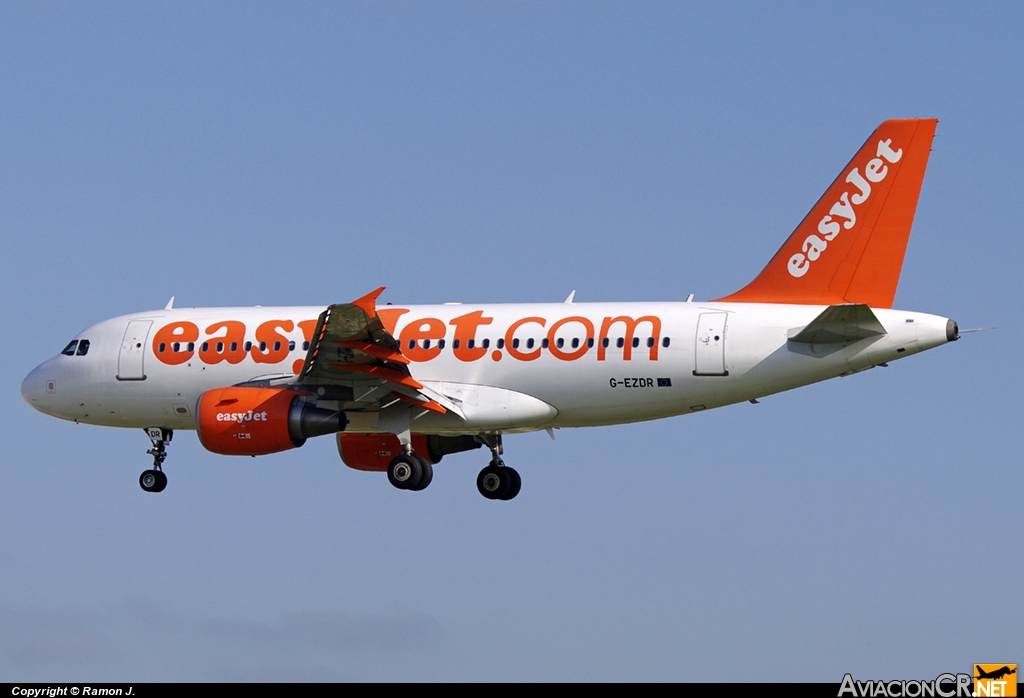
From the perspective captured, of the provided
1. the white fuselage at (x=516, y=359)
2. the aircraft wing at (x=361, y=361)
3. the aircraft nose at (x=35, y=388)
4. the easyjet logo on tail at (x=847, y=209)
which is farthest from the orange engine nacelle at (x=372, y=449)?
the easyjet logo on tail at (x=847, y=209)

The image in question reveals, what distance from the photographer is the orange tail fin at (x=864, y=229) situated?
36.2 m

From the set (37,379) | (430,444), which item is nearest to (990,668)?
(430,444)

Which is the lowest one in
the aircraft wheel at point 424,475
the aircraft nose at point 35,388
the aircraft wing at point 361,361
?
the aircraft wheel at point 424,475

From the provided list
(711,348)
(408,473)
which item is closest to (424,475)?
(408,473)

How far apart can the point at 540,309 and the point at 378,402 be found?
14.0ft

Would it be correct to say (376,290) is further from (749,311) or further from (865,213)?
(865,213)

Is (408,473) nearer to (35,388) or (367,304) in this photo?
(367,304)

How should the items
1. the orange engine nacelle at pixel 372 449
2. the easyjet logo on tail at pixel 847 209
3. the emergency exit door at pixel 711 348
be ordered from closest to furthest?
the emergency exit door at pixel 711 348, the easyjet logo on tail at pixel 847 209, the orange engine nacelle at pixel 372 449

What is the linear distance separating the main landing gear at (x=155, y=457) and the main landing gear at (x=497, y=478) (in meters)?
7.89

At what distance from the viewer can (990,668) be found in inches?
1010

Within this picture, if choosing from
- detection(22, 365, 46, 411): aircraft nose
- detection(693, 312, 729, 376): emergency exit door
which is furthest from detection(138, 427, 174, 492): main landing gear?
detection(693, 312, 729, 376): emergency exit door

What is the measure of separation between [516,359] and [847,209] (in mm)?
7989

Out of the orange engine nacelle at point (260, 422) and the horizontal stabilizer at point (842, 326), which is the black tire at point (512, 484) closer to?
the orange engine nacelle at point (260, 422)

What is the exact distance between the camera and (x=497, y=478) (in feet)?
134
